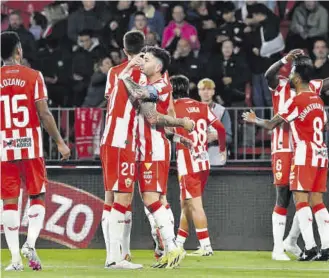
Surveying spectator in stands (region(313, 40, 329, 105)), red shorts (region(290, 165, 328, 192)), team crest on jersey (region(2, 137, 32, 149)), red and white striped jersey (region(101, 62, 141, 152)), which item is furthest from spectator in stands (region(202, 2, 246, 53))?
team crest on jersey (region(2, 137, 32, 149))

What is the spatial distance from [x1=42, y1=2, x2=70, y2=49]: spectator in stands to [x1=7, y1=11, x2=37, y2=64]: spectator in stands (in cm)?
35

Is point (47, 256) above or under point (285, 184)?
under

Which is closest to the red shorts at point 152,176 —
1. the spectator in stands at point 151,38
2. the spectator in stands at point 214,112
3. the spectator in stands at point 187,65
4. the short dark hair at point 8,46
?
the short dark hair at point 8,46

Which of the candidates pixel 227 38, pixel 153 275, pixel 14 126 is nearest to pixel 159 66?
pixel 14 126

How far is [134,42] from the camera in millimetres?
10680

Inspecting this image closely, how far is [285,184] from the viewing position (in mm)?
12211

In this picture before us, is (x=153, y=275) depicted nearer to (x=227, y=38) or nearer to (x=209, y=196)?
(x=209, y=196)

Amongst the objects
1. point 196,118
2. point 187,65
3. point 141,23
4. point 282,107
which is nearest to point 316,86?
point 282,107

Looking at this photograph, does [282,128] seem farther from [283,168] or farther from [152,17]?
[152,17]

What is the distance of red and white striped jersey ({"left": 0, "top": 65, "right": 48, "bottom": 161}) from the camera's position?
1012 cm

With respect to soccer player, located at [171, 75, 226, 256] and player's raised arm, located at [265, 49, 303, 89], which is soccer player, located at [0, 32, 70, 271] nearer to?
soccer player, located at [171, 75, 226, 256]

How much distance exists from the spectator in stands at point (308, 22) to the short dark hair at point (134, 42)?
21.8 ft

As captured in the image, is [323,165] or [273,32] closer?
[323,165]

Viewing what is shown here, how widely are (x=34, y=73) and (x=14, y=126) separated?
0.53 metres
